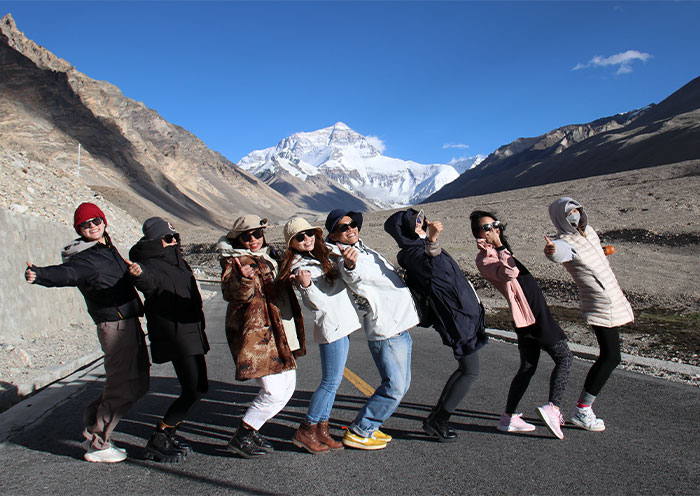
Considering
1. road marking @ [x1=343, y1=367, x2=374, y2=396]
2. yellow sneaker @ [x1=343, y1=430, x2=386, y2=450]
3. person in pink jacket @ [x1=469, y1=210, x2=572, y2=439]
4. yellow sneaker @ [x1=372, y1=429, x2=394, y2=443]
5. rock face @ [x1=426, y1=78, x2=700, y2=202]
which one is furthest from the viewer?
rock face @ [x1=426, y1=78, x2=700, y2=202]

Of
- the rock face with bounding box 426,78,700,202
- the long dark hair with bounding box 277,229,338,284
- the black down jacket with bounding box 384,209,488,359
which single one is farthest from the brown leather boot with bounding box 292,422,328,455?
the rock face with bounding box 426,78,700,202

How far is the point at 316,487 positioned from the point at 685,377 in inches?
195

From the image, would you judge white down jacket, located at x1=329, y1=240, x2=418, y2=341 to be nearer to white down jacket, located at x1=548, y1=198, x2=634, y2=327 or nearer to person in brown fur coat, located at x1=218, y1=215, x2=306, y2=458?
person in brown fur coat, located at x1=218, y1=215, x2=306, y2=458

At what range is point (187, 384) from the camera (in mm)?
4109

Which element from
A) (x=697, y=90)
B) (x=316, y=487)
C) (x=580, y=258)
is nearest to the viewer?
(x=316, y=487)

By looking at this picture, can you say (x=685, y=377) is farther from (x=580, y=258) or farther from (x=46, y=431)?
(x=46, y=431)

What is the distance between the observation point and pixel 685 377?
21.2ft

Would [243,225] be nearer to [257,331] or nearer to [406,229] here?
[257,331]

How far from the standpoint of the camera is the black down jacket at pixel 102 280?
3932 millimetres

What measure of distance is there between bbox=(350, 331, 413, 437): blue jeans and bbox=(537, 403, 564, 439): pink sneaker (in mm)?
1126

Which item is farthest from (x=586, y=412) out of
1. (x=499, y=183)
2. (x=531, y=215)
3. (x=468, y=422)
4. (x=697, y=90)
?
(x=697, y=90)

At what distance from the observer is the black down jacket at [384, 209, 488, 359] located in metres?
4.27

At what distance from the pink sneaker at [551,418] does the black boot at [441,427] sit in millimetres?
701

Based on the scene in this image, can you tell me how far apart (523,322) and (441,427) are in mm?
1064
